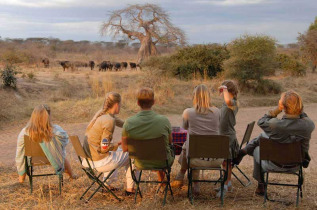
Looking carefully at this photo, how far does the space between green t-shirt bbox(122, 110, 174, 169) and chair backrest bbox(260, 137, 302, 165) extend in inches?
36.2

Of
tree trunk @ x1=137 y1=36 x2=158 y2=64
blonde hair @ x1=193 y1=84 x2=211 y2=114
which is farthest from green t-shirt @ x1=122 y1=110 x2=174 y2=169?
tree trunk @ x1=137 y1=36 x2=158 y2=64

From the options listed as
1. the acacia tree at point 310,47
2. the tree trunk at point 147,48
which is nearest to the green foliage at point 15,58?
the tree trunk at point 147,48

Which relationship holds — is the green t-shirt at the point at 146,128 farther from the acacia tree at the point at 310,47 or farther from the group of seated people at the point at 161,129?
the acacia tree at the point at 310,47

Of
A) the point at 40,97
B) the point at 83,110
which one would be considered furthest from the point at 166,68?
the point at 83,110

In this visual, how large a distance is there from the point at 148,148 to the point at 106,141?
1.62ft

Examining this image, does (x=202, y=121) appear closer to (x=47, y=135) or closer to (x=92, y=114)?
(x=47, y=135)

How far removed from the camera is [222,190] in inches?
168

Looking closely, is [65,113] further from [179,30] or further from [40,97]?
[179,30]

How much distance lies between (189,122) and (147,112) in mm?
467

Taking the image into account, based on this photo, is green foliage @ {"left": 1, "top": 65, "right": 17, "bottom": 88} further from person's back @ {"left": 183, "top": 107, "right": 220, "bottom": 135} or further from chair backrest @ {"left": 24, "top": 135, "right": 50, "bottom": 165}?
person's back @ {"left": 183, "top": 107, "right": 220, "bottom": 135}

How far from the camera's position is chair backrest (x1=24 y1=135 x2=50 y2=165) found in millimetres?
4699

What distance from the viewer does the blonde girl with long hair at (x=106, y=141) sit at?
4445 mm

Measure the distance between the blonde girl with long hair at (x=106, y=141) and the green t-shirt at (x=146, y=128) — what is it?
22 cm

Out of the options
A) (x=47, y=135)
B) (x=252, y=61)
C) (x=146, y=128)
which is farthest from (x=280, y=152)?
(x=252, y=61)
